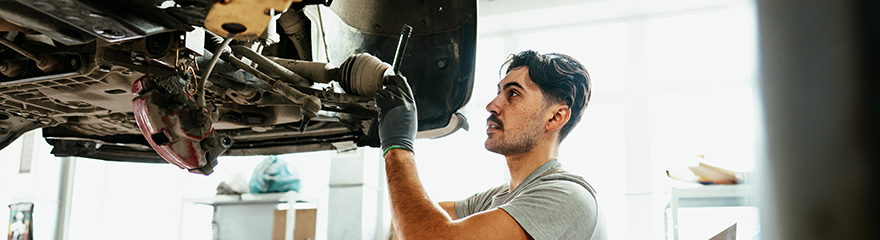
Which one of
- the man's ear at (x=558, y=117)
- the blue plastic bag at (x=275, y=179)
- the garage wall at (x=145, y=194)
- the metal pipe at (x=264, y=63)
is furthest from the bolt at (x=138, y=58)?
the garage wall at (x=145, y=194)

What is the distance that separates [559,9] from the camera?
234 inches

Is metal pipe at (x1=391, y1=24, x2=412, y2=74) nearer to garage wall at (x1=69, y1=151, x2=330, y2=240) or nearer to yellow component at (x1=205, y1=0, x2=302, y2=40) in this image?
yellow component at (x1=205, y1=0, x2=302, y2=40)

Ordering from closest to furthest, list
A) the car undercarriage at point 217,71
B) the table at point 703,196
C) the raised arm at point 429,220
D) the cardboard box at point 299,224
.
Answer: the car undercarriage at point 217,71 → the raised arm at point 429,220 → the table at point 703,196 → the cardboard box at point 299,224

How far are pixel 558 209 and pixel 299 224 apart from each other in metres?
4.34

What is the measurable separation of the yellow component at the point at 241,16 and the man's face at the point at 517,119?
1.03 m

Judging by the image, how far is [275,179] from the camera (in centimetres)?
541

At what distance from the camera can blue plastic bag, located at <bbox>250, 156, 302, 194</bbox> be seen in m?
5.42

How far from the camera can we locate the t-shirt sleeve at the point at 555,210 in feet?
4.74

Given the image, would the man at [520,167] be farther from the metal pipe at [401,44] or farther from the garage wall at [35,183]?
the garage wall at [35,183]

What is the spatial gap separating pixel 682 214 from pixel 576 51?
2.09m

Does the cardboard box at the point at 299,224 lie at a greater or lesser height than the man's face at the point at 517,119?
lesser

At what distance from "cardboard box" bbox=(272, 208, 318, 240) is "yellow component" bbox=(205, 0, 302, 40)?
4.60m

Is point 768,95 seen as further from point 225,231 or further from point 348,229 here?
point 225,231

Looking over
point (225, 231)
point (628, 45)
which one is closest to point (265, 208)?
point (225, 231)
